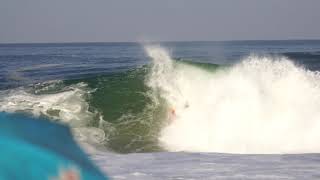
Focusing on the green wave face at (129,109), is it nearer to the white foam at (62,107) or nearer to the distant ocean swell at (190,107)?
the distant ocean swell at (190,107)

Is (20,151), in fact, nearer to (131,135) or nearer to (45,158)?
(45,158)

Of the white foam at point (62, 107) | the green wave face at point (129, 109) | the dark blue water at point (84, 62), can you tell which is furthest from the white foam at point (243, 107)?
the dark blue water at point (84, 62)

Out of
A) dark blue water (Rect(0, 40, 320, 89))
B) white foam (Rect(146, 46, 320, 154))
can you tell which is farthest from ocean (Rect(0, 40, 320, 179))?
dark blue water (Rect(0, 40, 320, 89))

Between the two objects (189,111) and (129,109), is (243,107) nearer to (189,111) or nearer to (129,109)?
A: (189,111)

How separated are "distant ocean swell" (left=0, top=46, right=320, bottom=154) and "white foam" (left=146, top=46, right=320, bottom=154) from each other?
22mm

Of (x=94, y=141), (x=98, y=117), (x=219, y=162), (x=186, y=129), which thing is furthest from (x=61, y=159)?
(x=98, y=117)

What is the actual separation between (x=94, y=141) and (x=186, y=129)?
237 centimetres

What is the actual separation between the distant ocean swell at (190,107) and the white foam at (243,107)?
22mm

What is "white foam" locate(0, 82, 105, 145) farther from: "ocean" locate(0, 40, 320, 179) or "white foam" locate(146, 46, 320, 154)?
"white foam" locate(146, 46, 320, 154)

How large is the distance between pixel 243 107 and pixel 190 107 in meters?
1.60

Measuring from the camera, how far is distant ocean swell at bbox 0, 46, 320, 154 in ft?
35.0

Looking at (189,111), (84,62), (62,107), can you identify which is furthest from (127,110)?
(84,62)

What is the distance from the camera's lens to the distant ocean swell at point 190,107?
35.0 ft

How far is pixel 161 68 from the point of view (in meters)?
16.3
